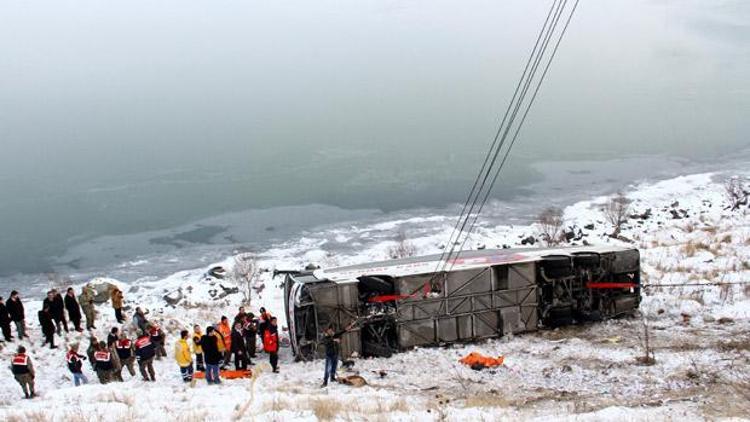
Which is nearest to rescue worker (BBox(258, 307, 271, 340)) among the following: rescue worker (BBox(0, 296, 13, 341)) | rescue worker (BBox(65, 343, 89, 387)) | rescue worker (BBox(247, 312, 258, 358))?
rescue worker (BBox(247, 312, 258, 358))

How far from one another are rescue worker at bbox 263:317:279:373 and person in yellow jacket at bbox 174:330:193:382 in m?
1.54

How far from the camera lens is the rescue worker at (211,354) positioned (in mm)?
12865

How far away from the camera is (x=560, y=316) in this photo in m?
15.3

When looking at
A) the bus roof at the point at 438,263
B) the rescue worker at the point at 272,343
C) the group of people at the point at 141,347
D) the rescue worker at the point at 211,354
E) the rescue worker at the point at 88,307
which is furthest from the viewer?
the rescue worker at the point at 88,307

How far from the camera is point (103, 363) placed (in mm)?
13180

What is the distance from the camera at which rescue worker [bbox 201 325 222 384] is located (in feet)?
42.2

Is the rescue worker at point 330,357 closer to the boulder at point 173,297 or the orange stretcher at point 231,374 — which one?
the orange stretcher at point 231,374

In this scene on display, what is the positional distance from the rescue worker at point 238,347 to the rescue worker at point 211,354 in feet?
1.78

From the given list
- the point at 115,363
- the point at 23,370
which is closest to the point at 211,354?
the point at 115,363

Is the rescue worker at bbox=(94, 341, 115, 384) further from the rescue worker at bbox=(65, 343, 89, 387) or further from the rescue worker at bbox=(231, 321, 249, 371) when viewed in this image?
the rescue worker at bbox=(231, 321, 249, 371)

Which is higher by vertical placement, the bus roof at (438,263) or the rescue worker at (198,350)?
the bus roof at (438,263)

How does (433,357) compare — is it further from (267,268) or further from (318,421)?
(267,268)

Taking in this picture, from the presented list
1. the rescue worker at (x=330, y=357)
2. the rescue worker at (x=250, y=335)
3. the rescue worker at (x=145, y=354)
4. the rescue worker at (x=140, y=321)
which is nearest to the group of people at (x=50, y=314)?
the rescue worker at (x=140, y=321)

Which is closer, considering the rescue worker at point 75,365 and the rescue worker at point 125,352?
the rescue worker at point 75,365
